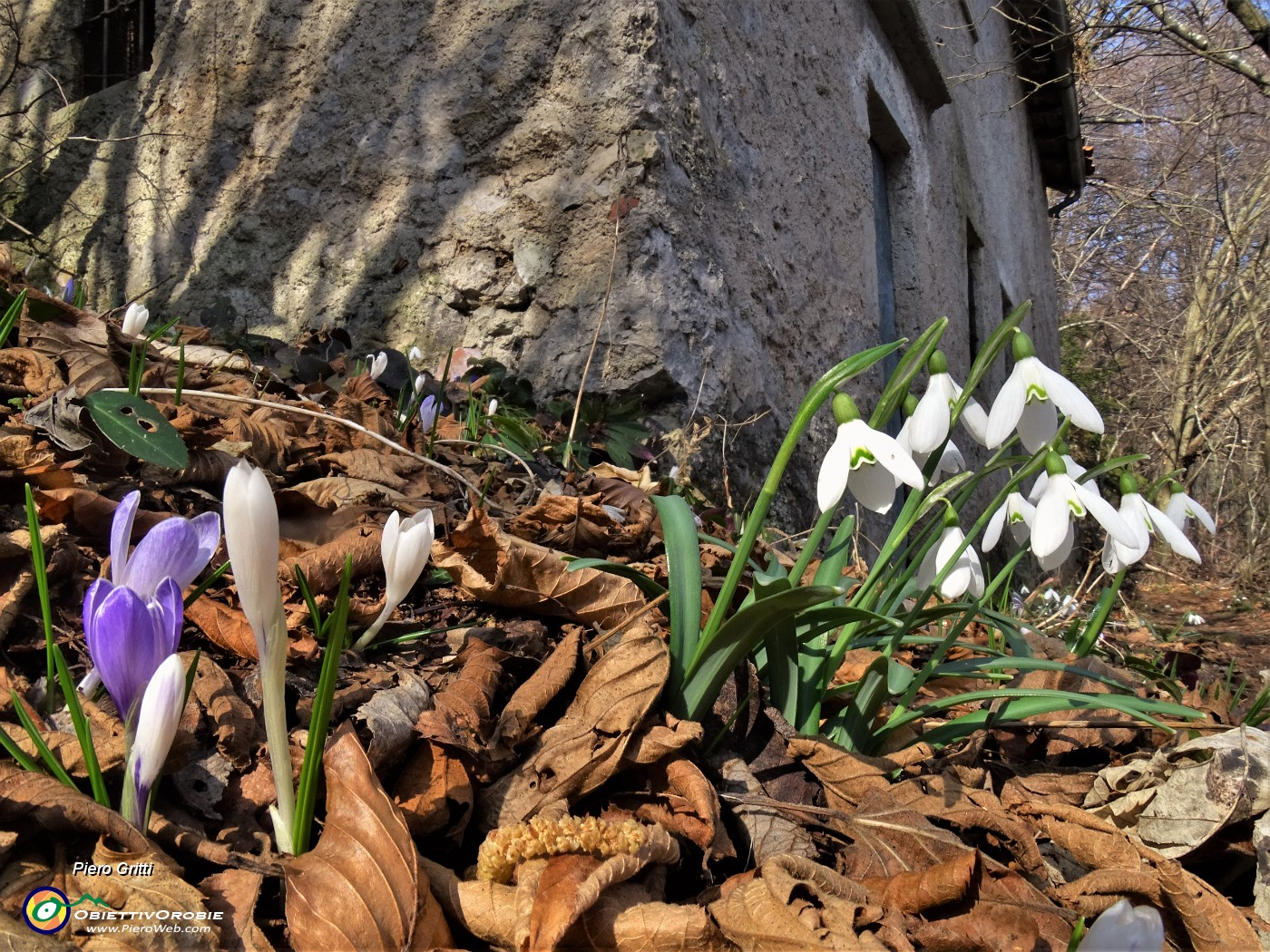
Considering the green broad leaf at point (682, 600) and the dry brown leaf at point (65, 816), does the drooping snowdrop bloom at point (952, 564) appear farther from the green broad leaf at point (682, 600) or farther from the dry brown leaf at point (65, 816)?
the dry brown leaf at point (65, 816)

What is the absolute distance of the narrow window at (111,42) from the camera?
4.30 meters

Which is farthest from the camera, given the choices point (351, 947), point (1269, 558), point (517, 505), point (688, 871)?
point (1269, 558)

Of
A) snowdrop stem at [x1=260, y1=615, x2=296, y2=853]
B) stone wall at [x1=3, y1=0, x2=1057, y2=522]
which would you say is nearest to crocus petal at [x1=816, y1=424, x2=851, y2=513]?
snowdrop stem at [x1=260, y1=615, x2=296, y2=853]

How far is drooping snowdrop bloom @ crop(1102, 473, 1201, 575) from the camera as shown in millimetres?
1424

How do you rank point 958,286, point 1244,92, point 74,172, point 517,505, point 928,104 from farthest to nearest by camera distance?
point 1244,92 → point 958,286 → point 928,104 → point 74,172 → point 517,505

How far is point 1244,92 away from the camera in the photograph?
42.6ft

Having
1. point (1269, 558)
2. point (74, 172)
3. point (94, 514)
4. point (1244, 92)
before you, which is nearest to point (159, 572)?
point (94, 514)

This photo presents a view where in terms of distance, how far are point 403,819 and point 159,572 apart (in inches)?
13.0

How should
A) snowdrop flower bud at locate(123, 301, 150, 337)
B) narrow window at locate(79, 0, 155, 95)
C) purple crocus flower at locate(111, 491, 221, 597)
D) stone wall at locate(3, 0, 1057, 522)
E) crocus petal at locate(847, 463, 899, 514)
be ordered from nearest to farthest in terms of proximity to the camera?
purple crocus flower at locate(111, 491, 221, 597), crocus petal at locate(847, 463, 899, 514), snowdrop flower bud at locate(123, 301, 150, 337), stone wall at locate(3, 0, 1057, 522), narrow window at locate(79, 0, 155, 95)

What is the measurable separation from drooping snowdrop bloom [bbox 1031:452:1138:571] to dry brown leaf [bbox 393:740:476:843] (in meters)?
0.85

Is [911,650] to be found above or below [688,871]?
below

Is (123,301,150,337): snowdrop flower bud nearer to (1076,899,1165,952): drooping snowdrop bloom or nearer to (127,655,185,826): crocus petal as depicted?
(127,655,185,826): crocus petal

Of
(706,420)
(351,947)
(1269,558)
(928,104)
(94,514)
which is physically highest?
A: (928,104)

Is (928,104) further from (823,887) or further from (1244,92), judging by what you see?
(1244,92)
